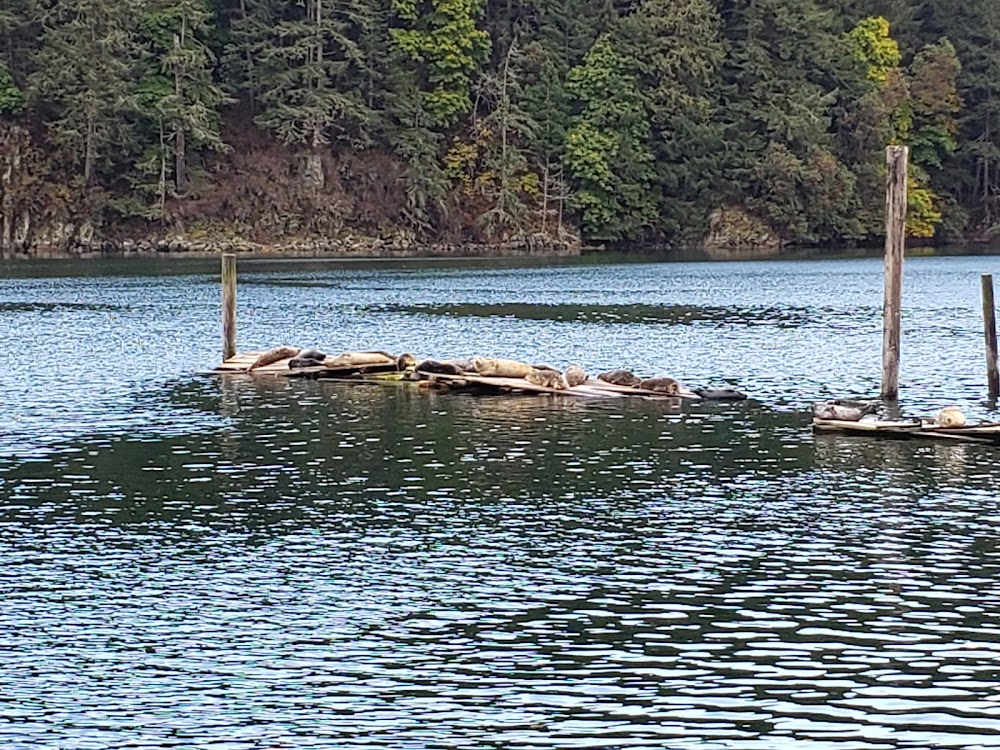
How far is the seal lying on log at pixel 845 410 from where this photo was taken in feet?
97.2

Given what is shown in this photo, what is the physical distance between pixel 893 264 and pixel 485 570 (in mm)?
16009

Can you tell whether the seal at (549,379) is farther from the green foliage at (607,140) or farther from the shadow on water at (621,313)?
the green foliage at (607,140)

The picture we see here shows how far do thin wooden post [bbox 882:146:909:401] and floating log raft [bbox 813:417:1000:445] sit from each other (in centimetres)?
323

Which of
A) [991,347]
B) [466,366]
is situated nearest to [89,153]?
[466,366]

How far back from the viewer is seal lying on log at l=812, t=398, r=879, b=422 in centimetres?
2964

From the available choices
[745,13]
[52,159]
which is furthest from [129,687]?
[745,13]

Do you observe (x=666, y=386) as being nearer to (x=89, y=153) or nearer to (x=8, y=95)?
(x=89, y=153)

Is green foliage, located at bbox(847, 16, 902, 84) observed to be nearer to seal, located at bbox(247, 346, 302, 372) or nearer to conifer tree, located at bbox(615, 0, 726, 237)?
conifer tree, located at bbox(615, 0, 726, 237)

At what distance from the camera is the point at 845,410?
97.9 feet

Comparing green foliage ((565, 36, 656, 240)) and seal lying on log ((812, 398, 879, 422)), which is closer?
seal lying on log ((812, 398, 879, 422))

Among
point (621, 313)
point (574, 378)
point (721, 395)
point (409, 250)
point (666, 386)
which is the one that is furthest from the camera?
point (409, 250)

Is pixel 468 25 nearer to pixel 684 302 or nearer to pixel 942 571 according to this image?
pixel 684 302

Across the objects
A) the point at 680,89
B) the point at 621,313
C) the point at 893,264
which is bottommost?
the point at 621,313

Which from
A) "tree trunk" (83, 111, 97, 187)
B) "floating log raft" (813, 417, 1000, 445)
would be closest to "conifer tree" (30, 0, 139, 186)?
"tree trunk" (83, 111, 97, 187)
